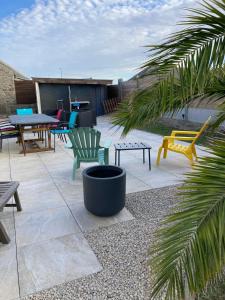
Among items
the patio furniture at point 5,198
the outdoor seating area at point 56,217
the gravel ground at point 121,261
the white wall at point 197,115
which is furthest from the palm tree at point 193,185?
the white wall at point 197,115

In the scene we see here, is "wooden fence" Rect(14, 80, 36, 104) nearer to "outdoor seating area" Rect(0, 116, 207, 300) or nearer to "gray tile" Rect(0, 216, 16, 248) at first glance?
"outdoor seating area" Rect(0, 116, 207, 300)

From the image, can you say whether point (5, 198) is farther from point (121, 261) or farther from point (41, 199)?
point (121, 261)

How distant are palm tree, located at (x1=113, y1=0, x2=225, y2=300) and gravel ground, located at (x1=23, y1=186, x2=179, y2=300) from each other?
0.74 meters

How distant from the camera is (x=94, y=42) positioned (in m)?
11.3

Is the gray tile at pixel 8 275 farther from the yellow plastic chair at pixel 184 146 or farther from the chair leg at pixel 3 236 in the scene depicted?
the yellow plastic chair at pixel 184 146

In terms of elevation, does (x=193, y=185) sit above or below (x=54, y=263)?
above

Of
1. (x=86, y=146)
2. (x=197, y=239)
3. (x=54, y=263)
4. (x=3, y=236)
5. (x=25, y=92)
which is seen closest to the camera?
(x=197, y=239)

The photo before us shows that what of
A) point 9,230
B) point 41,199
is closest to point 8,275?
point 9,230

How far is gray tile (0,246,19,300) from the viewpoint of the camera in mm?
1878

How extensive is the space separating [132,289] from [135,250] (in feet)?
1.59

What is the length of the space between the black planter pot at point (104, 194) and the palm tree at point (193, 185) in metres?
1.33

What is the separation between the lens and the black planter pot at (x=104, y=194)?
2797mm

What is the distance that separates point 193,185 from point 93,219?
196 centimetres

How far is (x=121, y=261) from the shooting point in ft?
7.23
